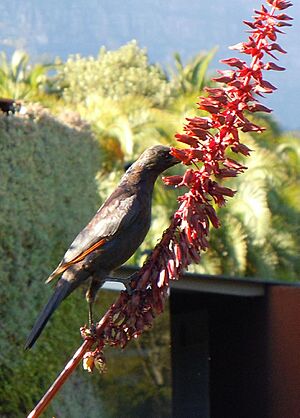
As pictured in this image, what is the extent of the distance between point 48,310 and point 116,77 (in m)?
20.7

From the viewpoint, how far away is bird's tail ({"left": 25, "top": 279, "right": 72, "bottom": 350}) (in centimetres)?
274

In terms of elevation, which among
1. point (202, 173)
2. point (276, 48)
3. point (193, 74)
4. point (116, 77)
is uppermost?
point (116, 77)

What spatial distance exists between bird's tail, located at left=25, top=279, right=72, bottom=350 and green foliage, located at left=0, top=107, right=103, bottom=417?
361 cm

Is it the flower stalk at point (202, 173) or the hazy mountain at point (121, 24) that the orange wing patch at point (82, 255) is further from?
the hazy mountain at point (121, 24)

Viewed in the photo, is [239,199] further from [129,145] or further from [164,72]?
[164,72]

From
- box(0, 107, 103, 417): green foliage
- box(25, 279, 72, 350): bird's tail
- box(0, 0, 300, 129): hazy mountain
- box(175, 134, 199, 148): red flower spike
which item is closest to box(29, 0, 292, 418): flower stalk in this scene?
box(175, 134, 199, 148): red flower spike

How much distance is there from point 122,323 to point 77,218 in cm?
592

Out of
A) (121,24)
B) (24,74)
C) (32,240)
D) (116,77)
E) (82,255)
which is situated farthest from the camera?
(121,24)

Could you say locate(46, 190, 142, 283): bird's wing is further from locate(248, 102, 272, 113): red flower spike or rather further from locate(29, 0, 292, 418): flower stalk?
locate(248, 102, 272, 113): red flower spike

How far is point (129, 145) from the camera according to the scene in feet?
47.0

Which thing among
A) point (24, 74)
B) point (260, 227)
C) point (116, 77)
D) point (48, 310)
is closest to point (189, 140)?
point (48, 310)

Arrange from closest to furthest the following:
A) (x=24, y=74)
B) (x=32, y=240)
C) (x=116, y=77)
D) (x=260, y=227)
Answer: (x=32, y=240) < (x=260, y=227) < (x=24, y=74) < (x=116, y=77)

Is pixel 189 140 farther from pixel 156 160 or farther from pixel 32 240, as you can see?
pixel 32 240

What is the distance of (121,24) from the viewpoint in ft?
108
